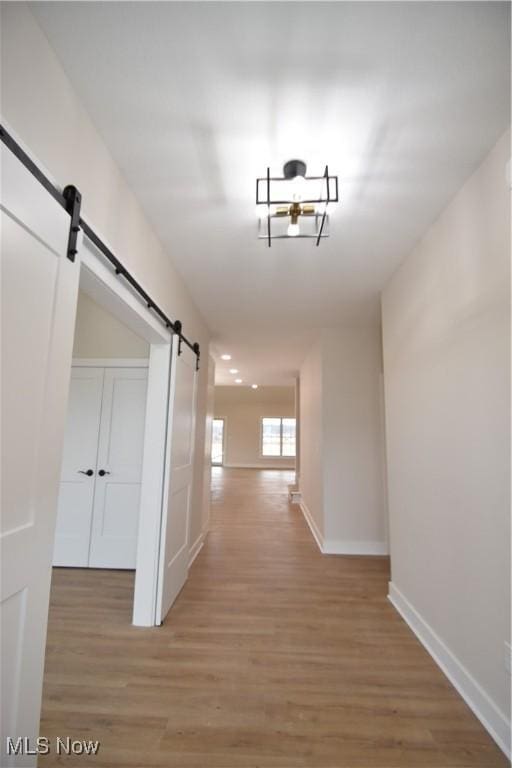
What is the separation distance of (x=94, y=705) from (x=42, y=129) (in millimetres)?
2528

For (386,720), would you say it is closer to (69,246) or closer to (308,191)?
(69,246)

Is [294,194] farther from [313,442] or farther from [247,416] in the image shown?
[247,416]

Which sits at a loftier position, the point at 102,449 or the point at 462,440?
the point at 462,440

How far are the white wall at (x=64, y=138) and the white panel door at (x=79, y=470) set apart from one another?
174 cm

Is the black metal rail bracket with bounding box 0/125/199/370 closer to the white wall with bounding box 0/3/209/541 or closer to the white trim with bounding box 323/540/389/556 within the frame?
the white wall with bounding box 0/3/209/541

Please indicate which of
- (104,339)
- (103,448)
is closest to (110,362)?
(104,339)

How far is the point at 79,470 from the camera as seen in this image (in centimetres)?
352

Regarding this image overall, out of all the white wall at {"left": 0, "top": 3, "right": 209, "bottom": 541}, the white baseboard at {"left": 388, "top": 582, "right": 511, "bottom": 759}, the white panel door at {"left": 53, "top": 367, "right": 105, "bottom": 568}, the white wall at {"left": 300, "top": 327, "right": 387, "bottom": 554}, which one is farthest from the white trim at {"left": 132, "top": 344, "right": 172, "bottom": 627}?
the white wall at {"left": 300, "top": 327, "right": 387, "bottom": 554}

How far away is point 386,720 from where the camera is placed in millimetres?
1659

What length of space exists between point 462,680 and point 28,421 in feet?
7.95

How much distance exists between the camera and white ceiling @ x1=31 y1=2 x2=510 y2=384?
1150mm

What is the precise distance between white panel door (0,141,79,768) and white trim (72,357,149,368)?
239 centimetres

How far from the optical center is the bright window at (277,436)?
13117 millimetres

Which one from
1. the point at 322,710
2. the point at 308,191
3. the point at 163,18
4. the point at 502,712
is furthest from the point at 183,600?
the point at 163,18
